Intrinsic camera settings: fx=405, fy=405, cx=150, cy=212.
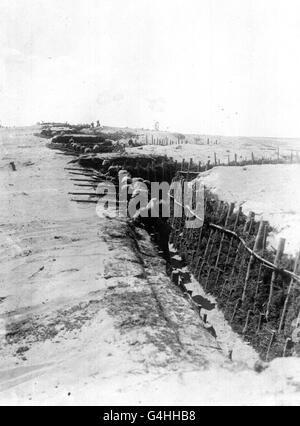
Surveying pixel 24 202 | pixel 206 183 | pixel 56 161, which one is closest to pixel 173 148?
pixel 56 161

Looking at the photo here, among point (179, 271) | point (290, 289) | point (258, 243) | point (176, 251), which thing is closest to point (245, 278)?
point (258, 243)

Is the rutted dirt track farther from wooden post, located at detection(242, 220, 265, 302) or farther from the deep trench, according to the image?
wooden post, located at detection(242, 220, 265, 302)

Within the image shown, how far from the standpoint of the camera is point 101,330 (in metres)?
6.77

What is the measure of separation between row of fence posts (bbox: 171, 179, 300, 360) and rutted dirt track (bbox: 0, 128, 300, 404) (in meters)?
2.19

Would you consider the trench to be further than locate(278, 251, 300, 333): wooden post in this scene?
Yes

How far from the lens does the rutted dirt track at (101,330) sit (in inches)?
195

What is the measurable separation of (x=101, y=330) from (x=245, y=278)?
5086 mm

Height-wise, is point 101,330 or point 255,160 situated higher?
point 255,160

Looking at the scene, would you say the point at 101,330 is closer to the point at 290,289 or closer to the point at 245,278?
the point at 290,289

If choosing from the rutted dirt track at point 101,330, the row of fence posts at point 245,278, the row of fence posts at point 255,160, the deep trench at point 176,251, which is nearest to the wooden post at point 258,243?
the row of fence posts at point 245,278

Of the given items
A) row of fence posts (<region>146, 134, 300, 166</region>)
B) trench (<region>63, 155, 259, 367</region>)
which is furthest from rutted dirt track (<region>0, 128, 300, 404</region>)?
row of fence posts (<region>146, 134, 300, 166</region>)

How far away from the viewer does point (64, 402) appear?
4.73 meters

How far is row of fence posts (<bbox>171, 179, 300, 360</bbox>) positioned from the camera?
8930mm

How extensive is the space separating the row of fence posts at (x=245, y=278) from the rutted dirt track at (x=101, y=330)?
7.18 feet
